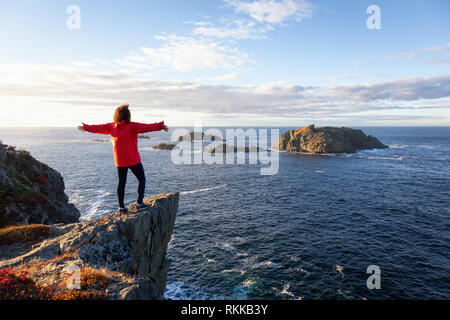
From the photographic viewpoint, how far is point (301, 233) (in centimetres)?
3600

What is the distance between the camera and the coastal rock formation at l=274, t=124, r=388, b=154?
422 ft

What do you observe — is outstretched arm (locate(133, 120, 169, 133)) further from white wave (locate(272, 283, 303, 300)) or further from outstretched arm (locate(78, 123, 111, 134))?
white wave (locate(272, 283, 303, 300))

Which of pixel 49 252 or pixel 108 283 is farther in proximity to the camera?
pixel 49 252

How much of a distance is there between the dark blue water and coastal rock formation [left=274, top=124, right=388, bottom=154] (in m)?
56.3

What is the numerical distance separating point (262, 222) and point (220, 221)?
24.5 feet

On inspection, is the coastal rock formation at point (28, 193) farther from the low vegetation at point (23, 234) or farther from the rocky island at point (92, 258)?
the rocky island at point (92, 258)

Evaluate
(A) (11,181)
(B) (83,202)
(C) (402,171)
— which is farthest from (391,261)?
(C) (402,171)

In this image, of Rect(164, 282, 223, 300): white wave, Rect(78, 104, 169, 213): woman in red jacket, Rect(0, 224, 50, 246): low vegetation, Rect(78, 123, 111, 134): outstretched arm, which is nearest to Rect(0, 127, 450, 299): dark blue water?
Rect(164, 282, 223, 300): white wave

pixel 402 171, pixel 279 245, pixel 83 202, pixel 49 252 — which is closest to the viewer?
pixel 49 252

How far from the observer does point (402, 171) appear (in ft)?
259

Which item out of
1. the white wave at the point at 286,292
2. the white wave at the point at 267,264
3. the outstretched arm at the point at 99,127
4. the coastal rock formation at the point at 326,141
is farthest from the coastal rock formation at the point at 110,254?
the coastal rock formation at the point at 326,141

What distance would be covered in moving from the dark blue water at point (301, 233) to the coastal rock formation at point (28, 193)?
26.0 feet
